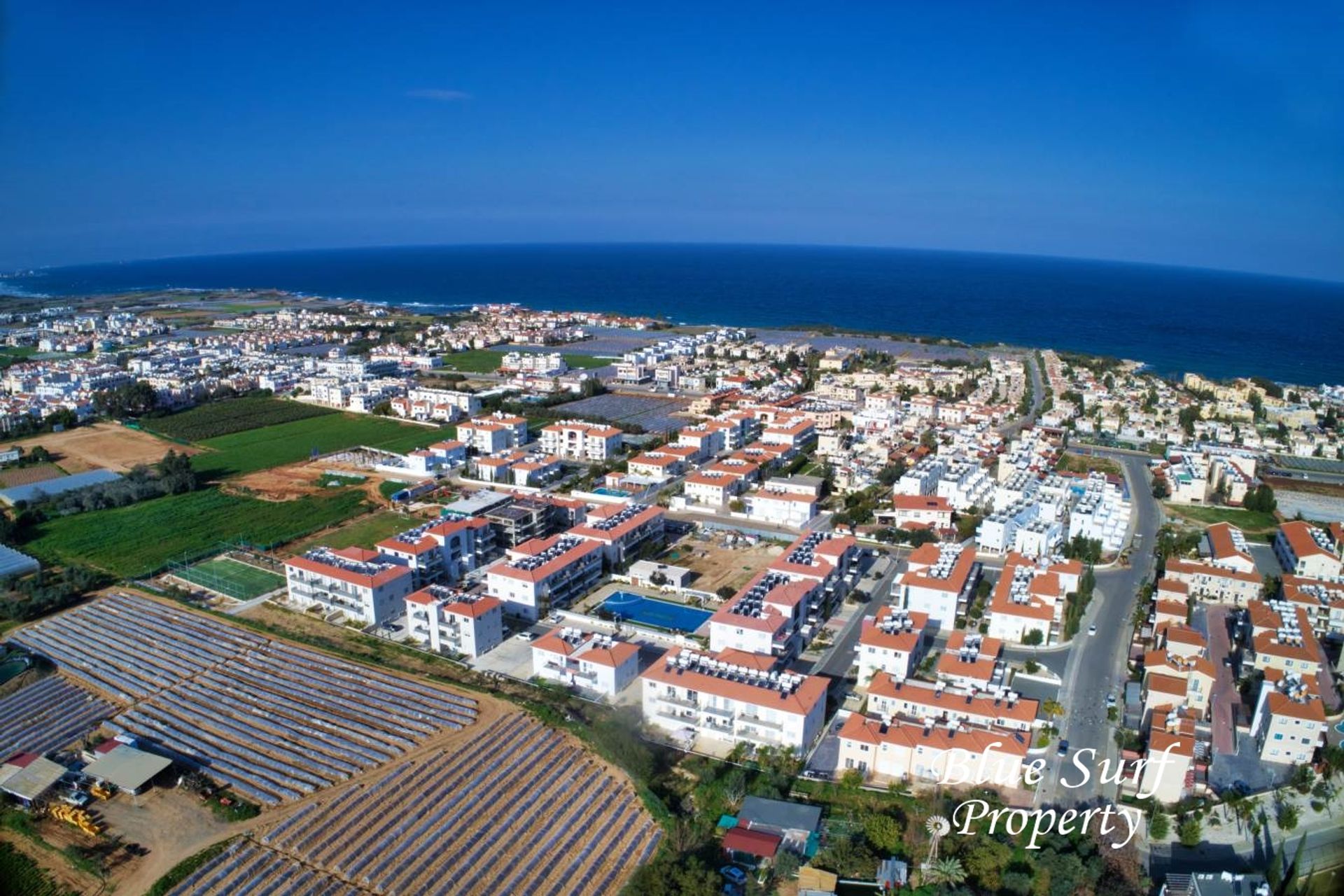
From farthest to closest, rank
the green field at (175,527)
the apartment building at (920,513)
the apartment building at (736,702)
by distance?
the apartment building at (920,513)
the green field at (175,527)
the apartment building at (736,702)

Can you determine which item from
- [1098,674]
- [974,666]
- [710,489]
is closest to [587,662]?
[974,666]

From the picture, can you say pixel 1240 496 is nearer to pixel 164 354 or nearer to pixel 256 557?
pixel 256 557

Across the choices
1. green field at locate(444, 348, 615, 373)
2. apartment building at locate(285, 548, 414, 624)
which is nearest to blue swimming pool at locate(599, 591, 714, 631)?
apartment building at locate(285, 548, 414, 624)

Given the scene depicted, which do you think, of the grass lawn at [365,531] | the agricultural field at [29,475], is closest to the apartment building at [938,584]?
the grass lawn at [365,531]

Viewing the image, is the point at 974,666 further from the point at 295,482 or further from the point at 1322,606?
the point at 295,482

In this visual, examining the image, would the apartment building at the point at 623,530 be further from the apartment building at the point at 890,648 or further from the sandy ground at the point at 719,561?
the apartment building at the point at 890,648

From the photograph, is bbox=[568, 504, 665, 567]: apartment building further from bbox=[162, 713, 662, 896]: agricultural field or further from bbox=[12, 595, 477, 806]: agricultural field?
bbox=[162, 713, 662, 896]: agricultural field

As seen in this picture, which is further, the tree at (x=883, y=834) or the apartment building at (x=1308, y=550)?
the apartment building at (x=1308, y=550)
